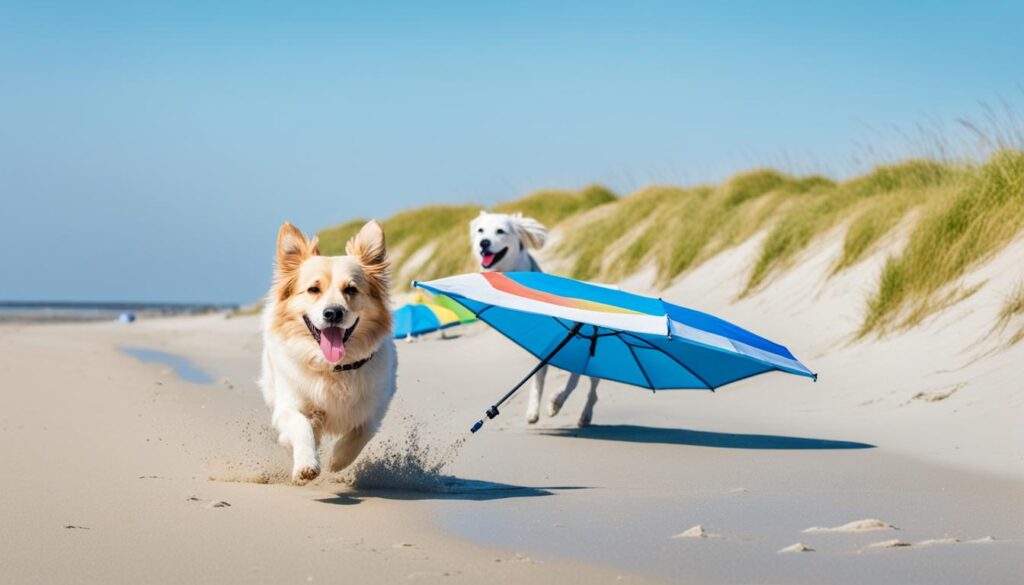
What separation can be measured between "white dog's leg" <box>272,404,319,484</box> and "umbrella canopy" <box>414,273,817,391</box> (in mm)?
1121

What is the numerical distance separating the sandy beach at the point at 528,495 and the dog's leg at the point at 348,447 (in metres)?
0.08

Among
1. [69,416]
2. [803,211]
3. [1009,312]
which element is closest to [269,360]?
[69,416]

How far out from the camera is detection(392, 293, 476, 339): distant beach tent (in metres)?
15.4

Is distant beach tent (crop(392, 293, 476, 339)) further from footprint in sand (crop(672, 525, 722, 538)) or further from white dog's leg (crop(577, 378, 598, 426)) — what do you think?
footprint in sand (crop(672, 525, 722, 538))

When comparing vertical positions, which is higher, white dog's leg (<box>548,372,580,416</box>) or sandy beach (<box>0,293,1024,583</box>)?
white dog's leg (<box>548,372,580,416</box>)

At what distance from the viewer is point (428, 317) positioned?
51.3 feet

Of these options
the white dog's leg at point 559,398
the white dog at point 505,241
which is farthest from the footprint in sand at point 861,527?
the white dog at point 505,241

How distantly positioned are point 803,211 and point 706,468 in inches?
346

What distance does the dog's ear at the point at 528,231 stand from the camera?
9.61m

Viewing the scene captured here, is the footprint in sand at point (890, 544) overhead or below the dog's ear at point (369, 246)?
below

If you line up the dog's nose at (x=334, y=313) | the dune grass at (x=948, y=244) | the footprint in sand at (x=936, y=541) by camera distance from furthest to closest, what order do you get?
the dune grass at (x=948, y=244), the dog's nose at (x=334, y=313), the footprint in sand at (x=936, y=541)

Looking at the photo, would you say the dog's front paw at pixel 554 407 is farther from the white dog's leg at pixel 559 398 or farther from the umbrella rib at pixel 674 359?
the umbrella rib at pixel 674 359

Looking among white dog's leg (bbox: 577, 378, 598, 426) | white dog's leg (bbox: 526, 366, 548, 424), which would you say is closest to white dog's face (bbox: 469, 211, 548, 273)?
white dog's leg (bbox: 526, 366, 548, 424)

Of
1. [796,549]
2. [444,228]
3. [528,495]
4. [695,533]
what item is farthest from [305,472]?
[444,228]
